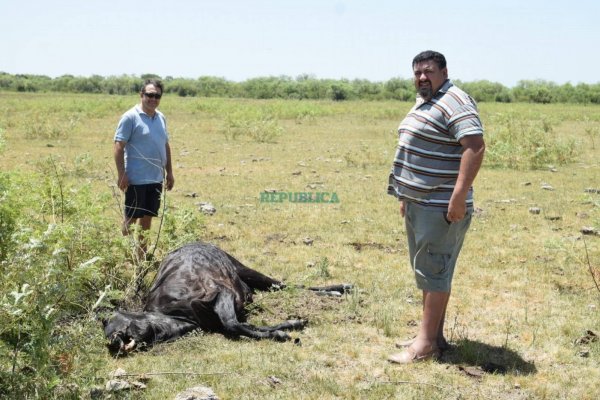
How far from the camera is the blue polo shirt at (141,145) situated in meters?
5.89

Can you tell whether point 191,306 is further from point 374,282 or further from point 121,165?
point 374,282

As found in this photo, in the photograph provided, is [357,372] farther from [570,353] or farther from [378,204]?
[378,204]

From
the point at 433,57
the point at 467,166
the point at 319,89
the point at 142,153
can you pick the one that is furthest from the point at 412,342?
the point at 319,89

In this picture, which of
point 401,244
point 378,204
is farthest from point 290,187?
point 401,244

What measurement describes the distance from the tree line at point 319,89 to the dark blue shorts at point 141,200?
4994 centimetres

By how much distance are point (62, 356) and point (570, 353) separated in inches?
128

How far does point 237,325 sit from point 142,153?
2.19 metres

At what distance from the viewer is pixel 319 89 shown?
62.5 metres

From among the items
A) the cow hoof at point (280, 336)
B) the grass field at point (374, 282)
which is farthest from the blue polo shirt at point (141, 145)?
the cow hoof at point (280, 336)

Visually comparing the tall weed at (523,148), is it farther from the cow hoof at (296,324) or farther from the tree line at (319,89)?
the tree line at (319,89)

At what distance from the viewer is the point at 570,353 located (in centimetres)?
439

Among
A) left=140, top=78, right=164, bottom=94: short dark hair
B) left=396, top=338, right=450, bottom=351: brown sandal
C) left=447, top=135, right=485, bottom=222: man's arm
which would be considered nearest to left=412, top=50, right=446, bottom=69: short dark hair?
left=447, top=135, right=485, bottom=222: man's arm

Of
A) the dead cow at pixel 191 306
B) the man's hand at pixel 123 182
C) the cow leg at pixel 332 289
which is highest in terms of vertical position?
the man's hand at pixel 123 182

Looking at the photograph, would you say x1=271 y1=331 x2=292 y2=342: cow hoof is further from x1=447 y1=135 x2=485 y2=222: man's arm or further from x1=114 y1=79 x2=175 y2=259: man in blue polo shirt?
x1=114 y1=79 x2=175 y2=259: man in blue polo shirt
